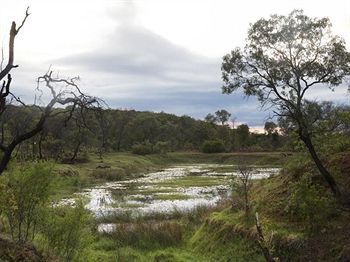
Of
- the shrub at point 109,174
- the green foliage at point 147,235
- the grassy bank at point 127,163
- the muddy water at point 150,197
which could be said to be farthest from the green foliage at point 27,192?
the shrub at point 109,174

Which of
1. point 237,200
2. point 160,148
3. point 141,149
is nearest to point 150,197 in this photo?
point 237,200

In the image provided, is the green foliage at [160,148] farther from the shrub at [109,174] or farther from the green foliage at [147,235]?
the green foliage at [147,235]

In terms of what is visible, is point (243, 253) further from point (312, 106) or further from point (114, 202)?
point (114, 202)

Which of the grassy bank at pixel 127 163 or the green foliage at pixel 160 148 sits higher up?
the green foliage at pixel 160 148

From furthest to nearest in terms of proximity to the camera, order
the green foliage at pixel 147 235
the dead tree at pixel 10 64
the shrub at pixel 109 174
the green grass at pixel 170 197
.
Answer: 1. the shrub at pixel 109 174
2. the green grass at pixel 170 197
3. the green foliage at pixel 147 235
4. the dead tree at pixel 10 64

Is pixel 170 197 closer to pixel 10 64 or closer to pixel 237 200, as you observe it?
pixel 237 200

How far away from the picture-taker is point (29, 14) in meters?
15.4

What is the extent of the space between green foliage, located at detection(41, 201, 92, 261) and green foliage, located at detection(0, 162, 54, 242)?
62 centimetres

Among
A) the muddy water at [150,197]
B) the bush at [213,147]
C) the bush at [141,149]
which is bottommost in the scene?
the muddy water at [150,197]

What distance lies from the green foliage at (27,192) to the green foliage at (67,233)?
62 cm

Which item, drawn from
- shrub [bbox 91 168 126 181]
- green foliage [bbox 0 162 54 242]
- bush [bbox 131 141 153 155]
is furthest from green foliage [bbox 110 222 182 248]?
bush [bbox 131 141 153 155]

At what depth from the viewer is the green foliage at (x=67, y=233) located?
17.8 metres

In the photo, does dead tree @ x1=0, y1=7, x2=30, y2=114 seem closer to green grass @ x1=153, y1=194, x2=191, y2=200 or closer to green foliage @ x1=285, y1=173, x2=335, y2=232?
green foliage @ x1=285, y1=173, x2=335, y2=232

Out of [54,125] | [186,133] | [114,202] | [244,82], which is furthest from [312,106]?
[186,133]
